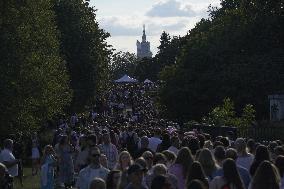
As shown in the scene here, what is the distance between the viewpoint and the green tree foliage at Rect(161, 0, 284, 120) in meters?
51.9

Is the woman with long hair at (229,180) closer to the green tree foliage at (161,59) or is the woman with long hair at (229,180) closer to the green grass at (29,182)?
the green grass at (29,182)

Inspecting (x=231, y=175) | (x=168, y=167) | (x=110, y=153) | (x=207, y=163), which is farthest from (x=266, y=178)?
(x=110, y=153)

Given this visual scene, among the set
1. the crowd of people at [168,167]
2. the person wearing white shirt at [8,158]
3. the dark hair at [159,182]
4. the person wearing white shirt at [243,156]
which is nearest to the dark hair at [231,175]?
the crowd of people at [168,167]

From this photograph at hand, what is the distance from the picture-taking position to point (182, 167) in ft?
47.5

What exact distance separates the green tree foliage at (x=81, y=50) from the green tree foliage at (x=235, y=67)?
265 inches

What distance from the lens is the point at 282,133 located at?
1310 inches

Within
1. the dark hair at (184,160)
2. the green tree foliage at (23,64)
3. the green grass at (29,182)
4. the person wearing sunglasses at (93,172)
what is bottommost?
the green grass at (29,182)

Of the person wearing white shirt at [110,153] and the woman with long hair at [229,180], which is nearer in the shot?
the woman with long hair at [229,180]

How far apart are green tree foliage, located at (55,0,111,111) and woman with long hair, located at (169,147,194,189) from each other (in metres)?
45.0

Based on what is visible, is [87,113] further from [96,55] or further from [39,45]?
[39,45]

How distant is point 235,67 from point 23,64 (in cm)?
1815

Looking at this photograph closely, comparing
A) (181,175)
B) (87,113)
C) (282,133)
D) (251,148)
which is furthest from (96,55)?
(181,175)

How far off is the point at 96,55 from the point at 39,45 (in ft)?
73.3

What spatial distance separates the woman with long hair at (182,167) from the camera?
14.4m
